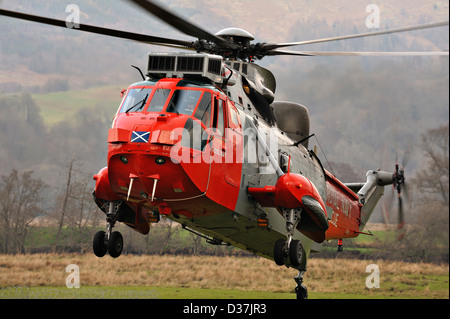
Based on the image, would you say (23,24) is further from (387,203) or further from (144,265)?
(387,203)

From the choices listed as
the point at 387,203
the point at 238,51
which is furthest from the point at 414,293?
the point at 238,51

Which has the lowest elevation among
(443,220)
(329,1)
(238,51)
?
(443,220)

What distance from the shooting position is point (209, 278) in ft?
77.2

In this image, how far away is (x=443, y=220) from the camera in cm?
2223

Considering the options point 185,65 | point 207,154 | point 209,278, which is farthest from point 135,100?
point 209,278

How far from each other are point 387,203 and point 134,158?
35.0 feet

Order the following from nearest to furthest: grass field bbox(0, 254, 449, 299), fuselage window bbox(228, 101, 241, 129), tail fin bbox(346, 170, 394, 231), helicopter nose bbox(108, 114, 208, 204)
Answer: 1. helicopter nose bbox(108, 114, 208, 204)
2. fuselage window bbox(228, 101, 241, 129)
3. tail fin bbox(346, 170, 394, 231)
4. grass field bbox(0, 254, 449, 299)

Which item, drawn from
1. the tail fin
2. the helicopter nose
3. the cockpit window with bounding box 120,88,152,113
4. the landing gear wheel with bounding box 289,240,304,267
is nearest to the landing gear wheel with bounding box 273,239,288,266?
the landing gear wheel with bounding box 289,240,304,267

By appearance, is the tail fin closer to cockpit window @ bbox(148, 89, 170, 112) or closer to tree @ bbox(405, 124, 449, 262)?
tree @ bbox(405, 124, 449, 262)

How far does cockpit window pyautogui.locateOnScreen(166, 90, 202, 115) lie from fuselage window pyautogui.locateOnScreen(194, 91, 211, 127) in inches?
3.5

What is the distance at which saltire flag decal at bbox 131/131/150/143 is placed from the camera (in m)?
9.39

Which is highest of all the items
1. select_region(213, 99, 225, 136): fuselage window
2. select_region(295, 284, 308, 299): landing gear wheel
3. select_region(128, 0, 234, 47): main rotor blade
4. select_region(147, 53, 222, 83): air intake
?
select_region(128, 0, 234, 47): main rotor blade

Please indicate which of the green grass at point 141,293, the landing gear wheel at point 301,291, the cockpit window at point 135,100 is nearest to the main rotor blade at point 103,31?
the cockpit window at point 135,100

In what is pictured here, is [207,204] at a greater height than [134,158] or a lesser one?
lesser
